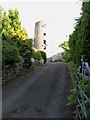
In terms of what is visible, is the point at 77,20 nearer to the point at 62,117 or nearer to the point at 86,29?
the point at 86,29

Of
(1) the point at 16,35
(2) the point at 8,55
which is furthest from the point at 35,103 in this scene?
(1) the point at 16,35

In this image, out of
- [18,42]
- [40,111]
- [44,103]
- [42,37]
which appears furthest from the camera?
[42,37]

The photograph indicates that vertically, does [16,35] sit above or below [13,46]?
above

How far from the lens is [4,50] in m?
19.8

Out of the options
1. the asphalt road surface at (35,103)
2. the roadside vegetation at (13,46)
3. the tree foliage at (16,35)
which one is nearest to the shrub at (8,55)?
the roadside vegetation at (13,46)

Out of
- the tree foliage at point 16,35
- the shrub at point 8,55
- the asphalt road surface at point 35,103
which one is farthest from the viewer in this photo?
the tree foliage at point 16,35

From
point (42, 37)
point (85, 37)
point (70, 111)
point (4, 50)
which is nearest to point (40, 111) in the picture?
point (70, 111)

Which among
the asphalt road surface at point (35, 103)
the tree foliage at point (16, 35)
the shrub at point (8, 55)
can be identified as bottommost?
the asphalt road surface at point (35, 103)

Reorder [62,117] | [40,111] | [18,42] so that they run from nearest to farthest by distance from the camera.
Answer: [62,117] → [40,111] → [18,42]

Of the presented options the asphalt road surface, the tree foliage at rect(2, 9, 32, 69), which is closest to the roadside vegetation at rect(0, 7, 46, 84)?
the tree foliage at rect(2, 9, 32, 69)

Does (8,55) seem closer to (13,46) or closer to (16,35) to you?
(13,46)

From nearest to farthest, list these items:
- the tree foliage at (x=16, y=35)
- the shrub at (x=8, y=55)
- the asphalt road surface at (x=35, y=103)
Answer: the asphalt road surface at (x=35, y=103)
the shrub at (x=8, y=55)
the tree foliage at (x=16, y=35)

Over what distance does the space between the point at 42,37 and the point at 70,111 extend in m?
56.3

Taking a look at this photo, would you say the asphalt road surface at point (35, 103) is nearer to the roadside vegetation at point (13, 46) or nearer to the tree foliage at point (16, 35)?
the roadside vegetation at point (13, 46)
